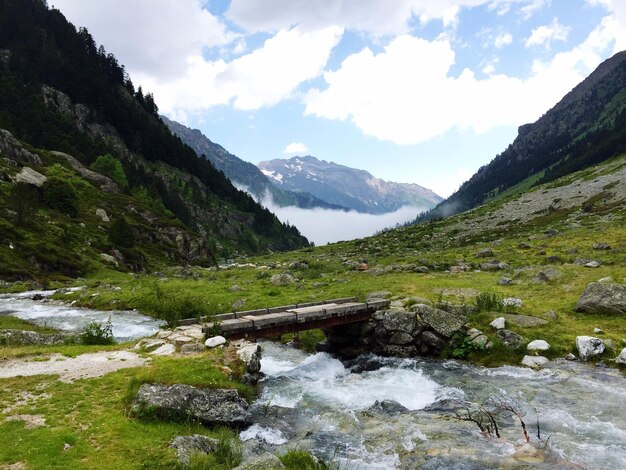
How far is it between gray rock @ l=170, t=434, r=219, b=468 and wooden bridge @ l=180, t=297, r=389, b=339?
9426 mm

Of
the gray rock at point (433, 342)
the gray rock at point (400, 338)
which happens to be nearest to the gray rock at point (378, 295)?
the gray rock at point (400, 338)

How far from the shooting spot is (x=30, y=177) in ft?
305

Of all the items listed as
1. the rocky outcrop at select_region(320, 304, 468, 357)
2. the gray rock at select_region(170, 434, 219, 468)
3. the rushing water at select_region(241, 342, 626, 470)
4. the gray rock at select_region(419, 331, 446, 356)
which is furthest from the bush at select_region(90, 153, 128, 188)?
the gray rock at select_region(170, 434, 219, 468)

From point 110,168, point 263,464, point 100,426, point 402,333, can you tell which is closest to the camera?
point 263,464

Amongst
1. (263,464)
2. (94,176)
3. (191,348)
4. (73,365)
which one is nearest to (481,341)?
(191,348)

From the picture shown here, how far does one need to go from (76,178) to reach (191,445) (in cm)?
11993

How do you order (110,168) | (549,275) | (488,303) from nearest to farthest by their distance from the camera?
(488,303) → (549,275) → (110,168)

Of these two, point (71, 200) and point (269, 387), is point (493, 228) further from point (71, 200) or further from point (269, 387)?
point (71, 200)

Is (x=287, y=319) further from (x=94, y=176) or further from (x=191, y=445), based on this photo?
(x=94, y=176)

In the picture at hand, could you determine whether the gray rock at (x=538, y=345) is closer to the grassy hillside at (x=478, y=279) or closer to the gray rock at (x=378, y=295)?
the grassy hillside at (x=478, y=279)

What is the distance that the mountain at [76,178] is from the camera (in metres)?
71.8

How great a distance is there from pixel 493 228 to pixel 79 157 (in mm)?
132981

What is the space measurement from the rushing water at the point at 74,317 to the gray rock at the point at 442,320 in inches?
787

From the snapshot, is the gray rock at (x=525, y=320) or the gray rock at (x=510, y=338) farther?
the gray rock at (x=525, y=320)
